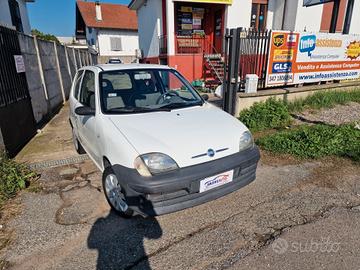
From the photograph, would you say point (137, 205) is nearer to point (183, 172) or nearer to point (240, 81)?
point (183, 172)

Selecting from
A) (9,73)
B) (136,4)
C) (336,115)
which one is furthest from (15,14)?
(336,115)

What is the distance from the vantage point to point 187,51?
12.7 meters

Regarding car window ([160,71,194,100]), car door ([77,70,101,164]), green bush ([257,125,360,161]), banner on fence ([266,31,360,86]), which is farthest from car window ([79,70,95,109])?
banner on fence ([266,31,360,86])

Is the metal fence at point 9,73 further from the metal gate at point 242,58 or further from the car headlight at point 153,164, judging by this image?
the metal gate at point 242,58

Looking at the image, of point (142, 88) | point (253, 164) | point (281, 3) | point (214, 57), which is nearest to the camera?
point (253, 164)

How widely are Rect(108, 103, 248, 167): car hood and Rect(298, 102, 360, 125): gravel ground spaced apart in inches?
161

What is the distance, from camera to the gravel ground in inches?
228

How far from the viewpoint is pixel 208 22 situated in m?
13.9

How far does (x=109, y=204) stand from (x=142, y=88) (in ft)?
5.42

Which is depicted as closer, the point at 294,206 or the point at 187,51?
the point at 294,206

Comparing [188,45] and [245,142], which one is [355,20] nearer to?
[188,45]

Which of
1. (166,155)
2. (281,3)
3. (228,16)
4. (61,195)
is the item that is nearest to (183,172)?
(166,155)

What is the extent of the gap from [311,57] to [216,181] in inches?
255

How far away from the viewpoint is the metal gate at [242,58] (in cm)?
547
